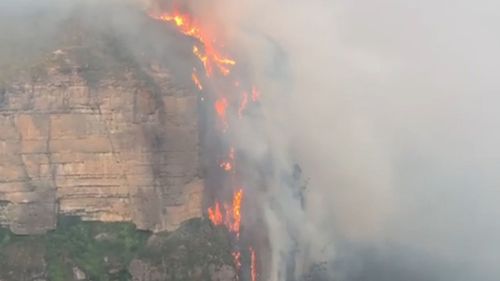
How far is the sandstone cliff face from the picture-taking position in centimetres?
7325

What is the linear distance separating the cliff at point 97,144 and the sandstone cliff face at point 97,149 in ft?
0.24

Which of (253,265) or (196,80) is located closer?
(196,80)

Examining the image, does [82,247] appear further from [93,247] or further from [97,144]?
[97,144]

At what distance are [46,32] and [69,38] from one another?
2183mm

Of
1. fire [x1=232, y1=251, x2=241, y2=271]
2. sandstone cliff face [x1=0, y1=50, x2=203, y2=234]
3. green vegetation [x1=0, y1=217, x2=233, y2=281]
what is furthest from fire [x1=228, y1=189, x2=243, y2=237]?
sandstone cliff face [x1=0, y1=50, x2=203, y2=234]

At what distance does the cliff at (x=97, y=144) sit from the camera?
241 ft

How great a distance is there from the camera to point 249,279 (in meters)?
78.4

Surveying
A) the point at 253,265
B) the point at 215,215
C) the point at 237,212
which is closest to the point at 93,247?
the point at 215,215

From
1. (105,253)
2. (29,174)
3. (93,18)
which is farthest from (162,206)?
(93,18)

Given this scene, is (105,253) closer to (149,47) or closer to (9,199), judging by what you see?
(9,199)

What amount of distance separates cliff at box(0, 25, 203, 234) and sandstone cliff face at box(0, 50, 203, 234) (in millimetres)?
74

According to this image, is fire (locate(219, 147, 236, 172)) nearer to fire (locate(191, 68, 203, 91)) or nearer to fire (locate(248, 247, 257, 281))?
fire (locate(191, 68, 203, 91))

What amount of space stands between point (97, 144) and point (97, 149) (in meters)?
0.39

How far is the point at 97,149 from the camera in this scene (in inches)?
2931
